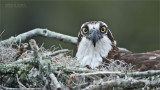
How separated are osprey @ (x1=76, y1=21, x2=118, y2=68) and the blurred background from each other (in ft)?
35.1

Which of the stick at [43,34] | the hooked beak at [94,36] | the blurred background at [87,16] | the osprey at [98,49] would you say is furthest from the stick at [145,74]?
the blurred background at [87,16]

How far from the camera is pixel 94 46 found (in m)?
9.34

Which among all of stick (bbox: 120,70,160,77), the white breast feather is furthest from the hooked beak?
stick (bbox: 120,70,160,77)

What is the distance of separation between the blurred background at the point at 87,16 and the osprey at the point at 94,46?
1070 cm

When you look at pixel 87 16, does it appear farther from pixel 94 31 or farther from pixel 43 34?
pixel 94 31

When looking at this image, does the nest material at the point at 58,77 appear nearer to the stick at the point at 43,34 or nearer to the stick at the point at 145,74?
the stick at the point at 145,74

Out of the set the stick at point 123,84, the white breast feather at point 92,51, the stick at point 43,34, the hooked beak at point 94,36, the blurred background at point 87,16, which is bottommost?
the stick at point 123,84

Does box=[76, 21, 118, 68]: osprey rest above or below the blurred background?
below

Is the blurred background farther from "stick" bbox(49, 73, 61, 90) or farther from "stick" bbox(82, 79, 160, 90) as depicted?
"stick" bbox(49, 73, 61, 90)

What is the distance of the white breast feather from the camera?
9250 mm

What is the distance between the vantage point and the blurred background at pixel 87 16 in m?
21.4

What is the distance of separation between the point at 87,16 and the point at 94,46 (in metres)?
13.6

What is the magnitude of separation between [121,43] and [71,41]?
9.51 meters

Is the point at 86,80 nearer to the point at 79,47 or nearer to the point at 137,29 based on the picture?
the point at 79,47
